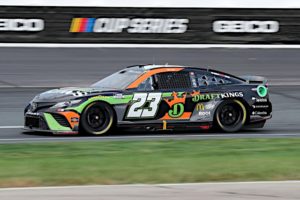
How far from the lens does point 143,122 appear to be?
14242 mm

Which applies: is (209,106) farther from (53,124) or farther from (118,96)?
(53,124)

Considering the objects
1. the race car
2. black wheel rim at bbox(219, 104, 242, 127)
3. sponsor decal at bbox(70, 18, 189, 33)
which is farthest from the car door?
sponsor decal at bbox(70, 18, 189, 33)

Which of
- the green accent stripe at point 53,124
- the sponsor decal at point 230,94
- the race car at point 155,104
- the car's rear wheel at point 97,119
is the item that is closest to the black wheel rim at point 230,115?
the race car at point 155,104

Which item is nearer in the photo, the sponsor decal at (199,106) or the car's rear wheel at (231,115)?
the sponsor decal at (199,106)

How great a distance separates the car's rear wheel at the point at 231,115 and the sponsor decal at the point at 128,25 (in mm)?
10760

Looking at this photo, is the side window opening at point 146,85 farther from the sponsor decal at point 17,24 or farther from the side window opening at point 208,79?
the sponsor decal at point 17,24

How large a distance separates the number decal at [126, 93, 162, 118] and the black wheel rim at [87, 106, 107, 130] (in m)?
0.46

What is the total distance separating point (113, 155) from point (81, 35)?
14404 mm

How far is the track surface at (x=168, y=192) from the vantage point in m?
7.97

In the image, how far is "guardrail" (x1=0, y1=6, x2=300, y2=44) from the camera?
24.8 m

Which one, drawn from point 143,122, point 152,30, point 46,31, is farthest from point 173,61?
point 143,122

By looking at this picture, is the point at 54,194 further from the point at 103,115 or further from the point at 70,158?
the point at 103,115

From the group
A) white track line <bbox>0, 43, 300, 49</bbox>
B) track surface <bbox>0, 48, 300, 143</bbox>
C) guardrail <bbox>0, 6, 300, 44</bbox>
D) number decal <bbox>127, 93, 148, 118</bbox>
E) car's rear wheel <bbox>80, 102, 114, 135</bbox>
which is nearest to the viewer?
car's rear wheel <bbox>80, 102, 114, 135</bbox>

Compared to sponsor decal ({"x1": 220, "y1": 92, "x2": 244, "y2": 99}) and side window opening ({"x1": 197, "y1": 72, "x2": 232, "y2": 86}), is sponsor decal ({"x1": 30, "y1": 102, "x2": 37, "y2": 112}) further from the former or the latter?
sponsor decal ({"x1": 220, "y1": 92, "x2": 244, "y2": 99})
